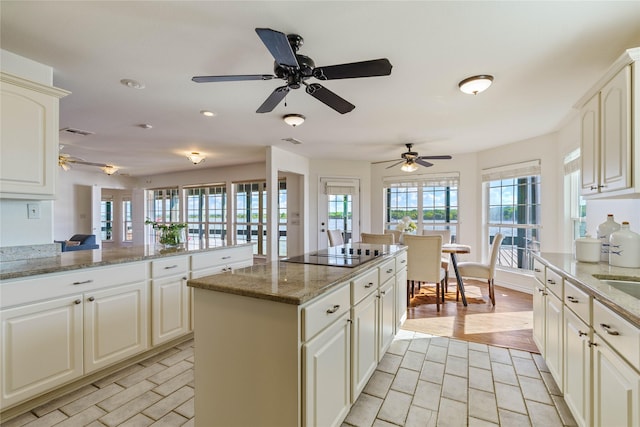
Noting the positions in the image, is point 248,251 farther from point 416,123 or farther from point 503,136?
point 503,136

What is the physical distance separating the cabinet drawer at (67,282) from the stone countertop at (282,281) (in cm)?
111

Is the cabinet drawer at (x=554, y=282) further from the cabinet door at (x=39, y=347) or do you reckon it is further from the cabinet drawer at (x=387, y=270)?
the cabinet door at (x=39, y=347)

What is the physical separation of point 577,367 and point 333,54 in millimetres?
2441

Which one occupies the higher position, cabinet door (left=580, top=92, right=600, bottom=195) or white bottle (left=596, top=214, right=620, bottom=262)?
cabinet door (left=580, top=92, right=600, bottom=195)

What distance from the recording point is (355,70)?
1.72m

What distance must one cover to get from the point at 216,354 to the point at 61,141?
5.04 meters

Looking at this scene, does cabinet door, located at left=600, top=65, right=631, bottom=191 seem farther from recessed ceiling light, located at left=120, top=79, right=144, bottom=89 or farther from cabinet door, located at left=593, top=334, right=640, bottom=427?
recessed ceiling light, located at left=120, top=79, right=144, bottom=89

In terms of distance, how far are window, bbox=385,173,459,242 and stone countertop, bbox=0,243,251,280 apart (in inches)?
181

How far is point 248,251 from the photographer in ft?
11.5

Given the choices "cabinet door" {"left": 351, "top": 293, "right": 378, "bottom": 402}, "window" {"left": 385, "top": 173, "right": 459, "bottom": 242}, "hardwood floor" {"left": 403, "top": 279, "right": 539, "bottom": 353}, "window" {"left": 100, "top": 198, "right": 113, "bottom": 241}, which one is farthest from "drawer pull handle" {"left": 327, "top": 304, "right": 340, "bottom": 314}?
"window" {"left": 100, "top": 198, "right": 113, "bottom": 241}

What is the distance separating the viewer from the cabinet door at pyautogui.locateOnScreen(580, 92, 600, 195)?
78.4 inches

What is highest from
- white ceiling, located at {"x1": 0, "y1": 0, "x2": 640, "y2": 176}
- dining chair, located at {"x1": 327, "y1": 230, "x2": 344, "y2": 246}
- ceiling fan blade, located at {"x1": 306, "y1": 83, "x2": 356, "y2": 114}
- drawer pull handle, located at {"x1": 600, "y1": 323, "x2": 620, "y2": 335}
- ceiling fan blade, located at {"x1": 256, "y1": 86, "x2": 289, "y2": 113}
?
white ceiling, located at {"x1": 0, "y1": 0, "x2": 640, "y2": 176}

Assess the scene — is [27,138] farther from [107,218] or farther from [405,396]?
[107,218]

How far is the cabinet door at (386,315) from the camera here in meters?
2.23
